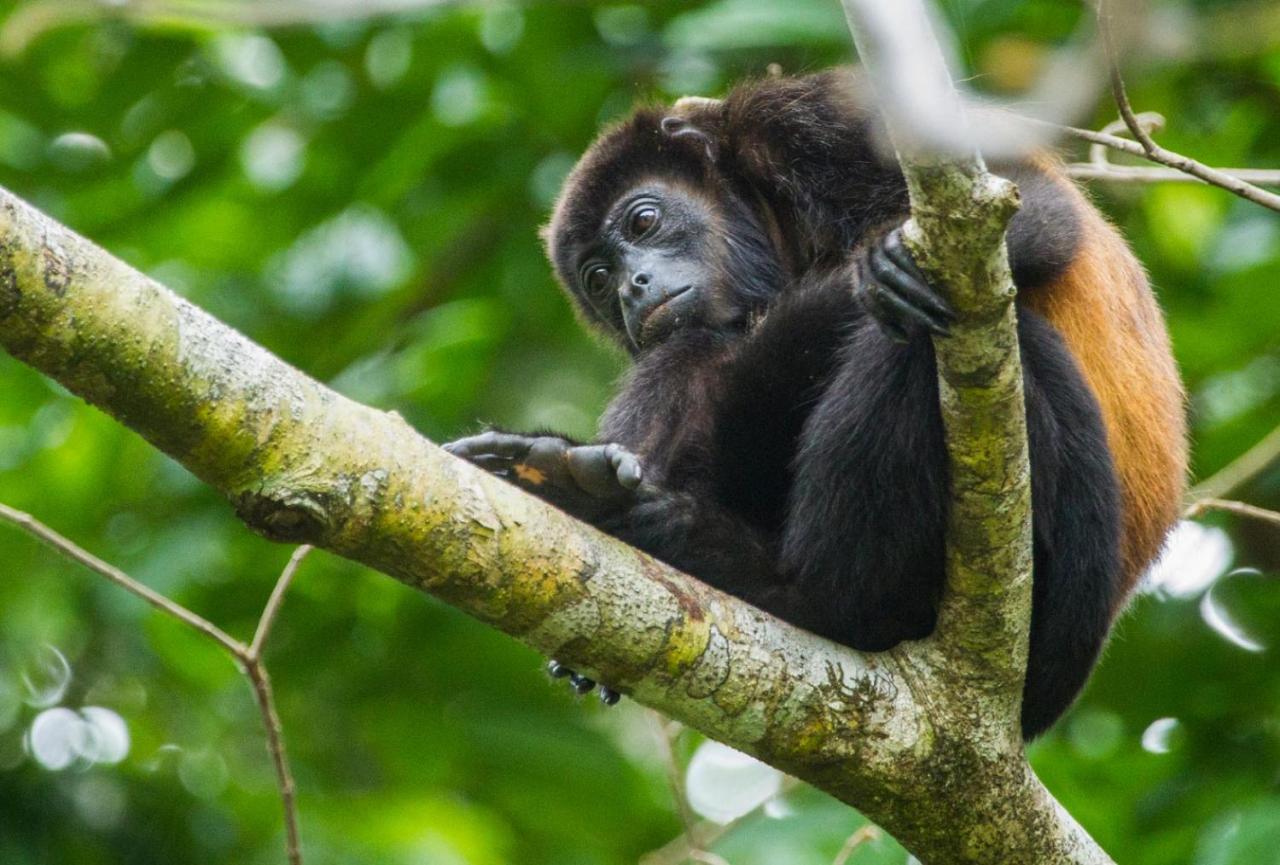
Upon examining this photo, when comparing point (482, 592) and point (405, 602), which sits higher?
point (482, 592)

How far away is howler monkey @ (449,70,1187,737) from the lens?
3.53 metres

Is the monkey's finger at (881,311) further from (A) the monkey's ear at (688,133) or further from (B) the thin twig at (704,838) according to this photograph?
(A) the monkey's ear at (688,133)

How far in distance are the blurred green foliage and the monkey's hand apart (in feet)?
6.27

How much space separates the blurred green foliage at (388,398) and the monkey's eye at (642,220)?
0.62 m

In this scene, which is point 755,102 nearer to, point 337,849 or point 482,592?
point 482,592

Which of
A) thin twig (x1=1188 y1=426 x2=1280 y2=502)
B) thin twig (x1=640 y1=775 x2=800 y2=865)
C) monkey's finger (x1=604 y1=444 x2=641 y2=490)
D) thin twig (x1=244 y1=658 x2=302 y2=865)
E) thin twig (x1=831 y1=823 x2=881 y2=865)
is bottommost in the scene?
thin twig (x1=640 y1=775 x2=800 y2=865)

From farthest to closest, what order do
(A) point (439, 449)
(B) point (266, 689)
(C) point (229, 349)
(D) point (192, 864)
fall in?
(D) point (192, 864) < (B) point (266, 689) < (A) point (439, 449) < (C) point (229, 349)

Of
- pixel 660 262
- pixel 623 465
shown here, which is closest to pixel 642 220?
pixel 660 262

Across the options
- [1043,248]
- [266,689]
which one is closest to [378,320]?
[266,689]

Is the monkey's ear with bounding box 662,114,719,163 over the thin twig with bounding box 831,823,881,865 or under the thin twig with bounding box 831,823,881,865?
over

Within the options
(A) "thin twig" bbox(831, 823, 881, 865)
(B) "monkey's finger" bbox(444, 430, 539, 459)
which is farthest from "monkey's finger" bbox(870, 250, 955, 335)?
(A) "thin twig" bbox(831, 823, 881, 865)

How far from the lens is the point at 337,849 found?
522 cm

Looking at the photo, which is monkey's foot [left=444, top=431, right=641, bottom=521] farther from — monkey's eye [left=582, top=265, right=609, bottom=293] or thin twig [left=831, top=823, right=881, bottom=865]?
monkey's eye [left=582, top=265, right=609, bottom=293]

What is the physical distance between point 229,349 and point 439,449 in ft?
1.59
